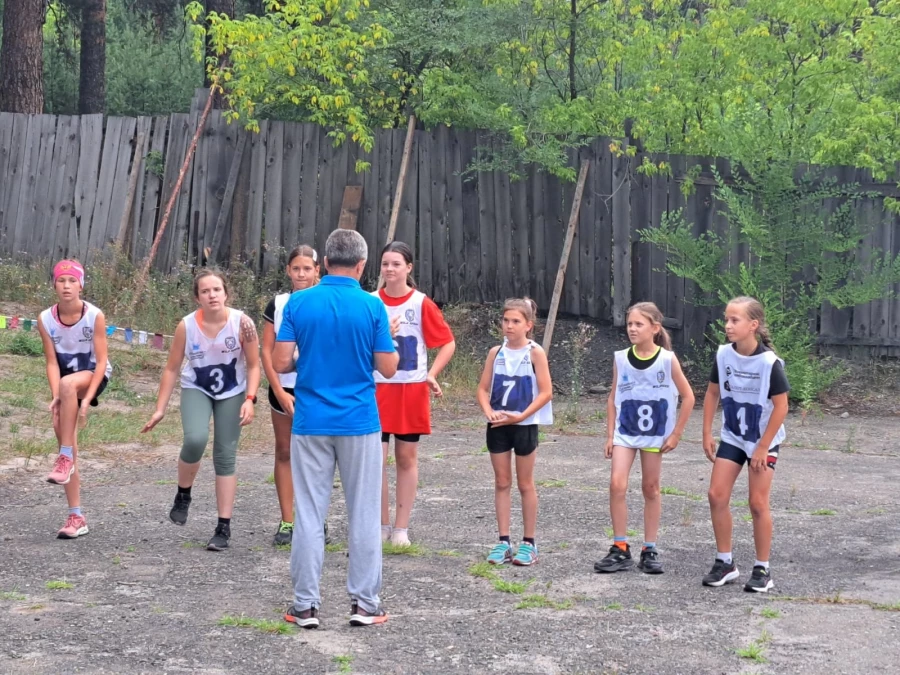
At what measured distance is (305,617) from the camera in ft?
17.5

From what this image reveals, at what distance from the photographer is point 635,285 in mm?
13602

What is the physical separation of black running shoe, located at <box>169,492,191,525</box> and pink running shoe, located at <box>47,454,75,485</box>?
63 cm

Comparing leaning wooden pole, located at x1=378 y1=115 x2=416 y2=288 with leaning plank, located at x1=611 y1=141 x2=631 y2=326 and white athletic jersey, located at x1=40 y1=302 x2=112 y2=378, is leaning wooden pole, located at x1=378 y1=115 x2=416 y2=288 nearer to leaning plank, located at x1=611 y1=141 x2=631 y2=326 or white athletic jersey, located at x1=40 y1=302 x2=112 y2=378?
leaning plank, located at x1=611 y1=141 x2=631 y2=326

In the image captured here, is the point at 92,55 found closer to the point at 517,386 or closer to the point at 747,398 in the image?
the point at 517,386

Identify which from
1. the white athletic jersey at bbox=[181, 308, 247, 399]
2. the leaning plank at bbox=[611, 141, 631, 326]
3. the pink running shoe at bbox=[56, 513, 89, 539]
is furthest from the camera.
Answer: the leaning plank at bbox=[611, 141, 631, 326]

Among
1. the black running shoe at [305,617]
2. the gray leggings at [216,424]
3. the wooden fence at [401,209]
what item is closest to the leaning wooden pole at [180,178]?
the wooden fence at [401,209]

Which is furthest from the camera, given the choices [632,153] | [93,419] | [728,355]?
[632,153]

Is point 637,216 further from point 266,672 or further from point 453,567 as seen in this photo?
point 266,672

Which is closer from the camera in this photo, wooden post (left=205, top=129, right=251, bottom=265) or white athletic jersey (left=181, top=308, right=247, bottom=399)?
white athletic jersey (left=181, top=308, right=247, bottom=399)

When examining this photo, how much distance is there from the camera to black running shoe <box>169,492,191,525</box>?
6.91m

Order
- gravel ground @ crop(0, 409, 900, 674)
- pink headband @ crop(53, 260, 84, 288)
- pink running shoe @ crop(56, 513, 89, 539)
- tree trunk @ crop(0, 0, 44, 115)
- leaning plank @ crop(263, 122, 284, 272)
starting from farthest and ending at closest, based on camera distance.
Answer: tree trunk @ crop(0, 0, 44, 115), leaning plank @ crop(263, 122, 284, 272), pink headband @ crop(53, 260, 84, 288), pink running shoe @ crop(56, 513, 89, 539), gravel ground @ crop(0, 409, 900, 674)

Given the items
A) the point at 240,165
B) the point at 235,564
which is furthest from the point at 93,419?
the point at 240,165

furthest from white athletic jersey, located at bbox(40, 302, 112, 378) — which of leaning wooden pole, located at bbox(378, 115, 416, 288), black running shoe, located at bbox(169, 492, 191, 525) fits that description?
leaning wooden pole, located at bbox(378, 115, 416, 288)

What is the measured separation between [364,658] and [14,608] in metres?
1.76
